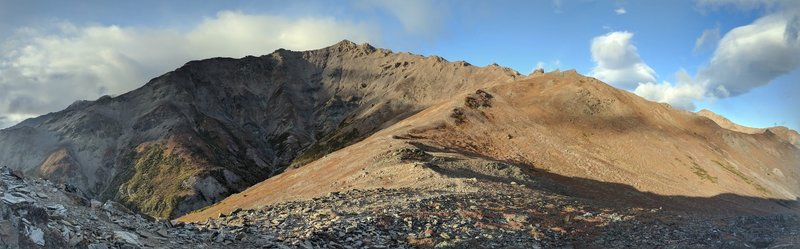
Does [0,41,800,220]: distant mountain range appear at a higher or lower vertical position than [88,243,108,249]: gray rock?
higher

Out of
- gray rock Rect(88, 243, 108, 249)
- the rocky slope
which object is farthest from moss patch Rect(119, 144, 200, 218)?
the rocky slope

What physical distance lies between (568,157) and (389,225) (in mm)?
57031

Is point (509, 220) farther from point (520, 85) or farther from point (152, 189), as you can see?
point (152, 189)

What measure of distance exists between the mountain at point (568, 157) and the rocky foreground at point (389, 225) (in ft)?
19.6

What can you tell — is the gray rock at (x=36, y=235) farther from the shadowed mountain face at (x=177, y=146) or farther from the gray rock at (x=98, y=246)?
the shadowed mountain face at (x=177, y=146)

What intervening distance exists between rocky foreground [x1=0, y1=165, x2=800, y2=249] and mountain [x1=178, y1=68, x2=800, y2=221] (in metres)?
5.97

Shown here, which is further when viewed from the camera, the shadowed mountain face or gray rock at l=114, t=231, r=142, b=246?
the shadowed mountain face

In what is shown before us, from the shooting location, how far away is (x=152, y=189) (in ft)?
484

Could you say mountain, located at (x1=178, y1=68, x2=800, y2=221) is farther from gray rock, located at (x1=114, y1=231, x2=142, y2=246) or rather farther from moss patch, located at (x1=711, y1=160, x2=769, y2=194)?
gray rock, located at (x1=114, y1=231, x2=142, y2=246)

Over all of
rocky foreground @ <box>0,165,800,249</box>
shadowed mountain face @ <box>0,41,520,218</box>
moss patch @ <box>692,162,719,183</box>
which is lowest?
rocky foreground @ <box>0,165,800,249</box>

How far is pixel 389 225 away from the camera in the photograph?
2556 centimetres

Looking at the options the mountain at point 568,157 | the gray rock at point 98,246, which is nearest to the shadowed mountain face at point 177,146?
the mountain at point 568,157

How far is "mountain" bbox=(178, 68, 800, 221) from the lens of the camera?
53531 mm

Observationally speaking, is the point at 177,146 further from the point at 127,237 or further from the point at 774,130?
the point at 774,130
